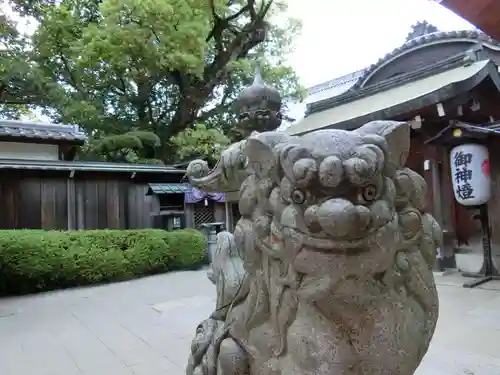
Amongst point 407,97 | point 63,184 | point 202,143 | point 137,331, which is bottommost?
point 137,331

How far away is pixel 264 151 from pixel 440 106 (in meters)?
4.88

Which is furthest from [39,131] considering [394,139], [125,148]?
[394,139]

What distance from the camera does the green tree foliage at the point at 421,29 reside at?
9430 millimetres

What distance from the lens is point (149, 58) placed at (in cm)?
1050

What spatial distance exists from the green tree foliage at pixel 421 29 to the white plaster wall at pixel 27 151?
903 centimetres

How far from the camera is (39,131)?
9.08 m

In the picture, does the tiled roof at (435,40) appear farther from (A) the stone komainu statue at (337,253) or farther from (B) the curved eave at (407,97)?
(A) the stone komainu statue at (337,253)

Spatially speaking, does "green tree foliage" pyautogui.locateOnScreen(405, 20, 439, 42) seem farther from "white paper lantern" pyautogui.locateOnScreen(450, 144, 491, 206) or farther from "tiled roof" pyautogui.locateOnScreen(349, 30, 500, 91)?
"white paper lantern" pyautogui.locateOnScreen(450, 144, 491, 206)

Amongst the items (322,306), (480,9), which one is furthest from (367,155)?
(480,9)

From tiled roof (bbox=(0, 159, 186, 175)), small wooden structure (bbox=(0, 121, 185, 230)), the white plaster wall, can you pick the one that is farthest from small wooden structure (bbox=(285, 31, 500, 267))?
the white plaster wall

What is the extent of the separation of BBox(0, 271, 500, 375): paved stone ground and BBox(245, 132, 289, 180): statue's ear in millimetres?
2037

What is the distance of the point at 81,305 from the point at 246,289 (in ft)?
15.4

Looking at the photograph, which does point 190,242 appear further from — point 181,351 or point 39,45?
point 39,45

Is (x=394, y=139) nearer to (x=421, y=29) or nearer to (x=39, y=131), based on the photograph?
(x=39, y=131)
